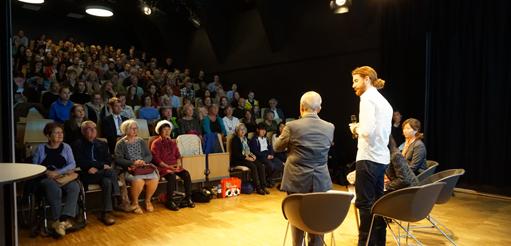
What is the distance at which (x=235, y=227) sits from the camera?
386 cm

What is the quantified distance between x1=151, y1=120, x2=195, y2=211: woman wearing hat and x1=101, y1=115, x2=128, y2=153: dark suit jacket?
0.64m

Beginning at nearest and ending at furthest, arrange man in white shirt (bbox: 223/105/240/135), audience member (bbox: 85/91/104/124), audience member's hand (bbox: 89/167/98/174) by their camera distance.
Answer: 1. audience member's hand (bbox: 89/167/98/174)
2. audience member (bbox: 85/91/104/124)
3. man in white shirt (bbox: 223/105/240/135)

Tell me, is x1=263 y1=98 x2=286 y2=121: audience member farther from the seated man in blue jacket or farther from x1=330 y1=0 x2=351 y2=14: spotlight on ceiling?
x1=330 y1=0 x2=351 y2=14: spotlight on ceiling

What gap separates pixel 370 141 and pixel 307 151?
448 millimetres

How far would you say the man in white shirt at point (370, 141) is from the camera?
250 centimetres

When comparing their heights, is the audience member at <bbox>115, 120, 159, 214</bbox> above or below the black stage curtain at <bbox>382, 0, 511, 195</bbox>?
below

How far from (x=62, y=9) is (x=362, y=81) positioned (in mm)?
11810

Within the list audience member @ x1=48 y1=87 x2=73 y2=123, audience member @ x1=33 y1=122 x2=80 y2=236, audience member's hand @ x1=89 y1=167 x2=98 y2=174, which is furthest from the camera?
audience member @ x1=48 y1=87 x2=73 y2=123

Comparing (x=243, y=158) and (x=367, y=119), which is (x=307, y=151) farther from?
(x=243, y=158)

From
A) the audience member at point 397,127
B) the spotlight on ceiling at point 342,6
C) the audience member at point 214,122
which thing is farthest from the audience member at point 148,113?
the audience member at point 397,127

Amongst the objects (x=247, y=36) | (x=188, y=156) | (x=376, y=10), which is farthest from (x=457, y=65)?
(x=247, y=36)

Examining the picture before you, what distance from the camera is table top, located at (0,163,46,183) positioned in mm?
1584

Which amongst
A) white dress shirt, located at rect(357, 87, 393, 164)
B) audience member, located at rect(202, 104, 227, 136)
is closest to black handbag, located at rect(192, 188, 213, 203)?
audience member, located at rect(202, 104, 227, 136)

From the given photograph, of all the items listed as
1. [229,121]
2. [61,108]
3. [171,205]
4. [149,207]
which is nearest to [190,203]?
[171,205]
